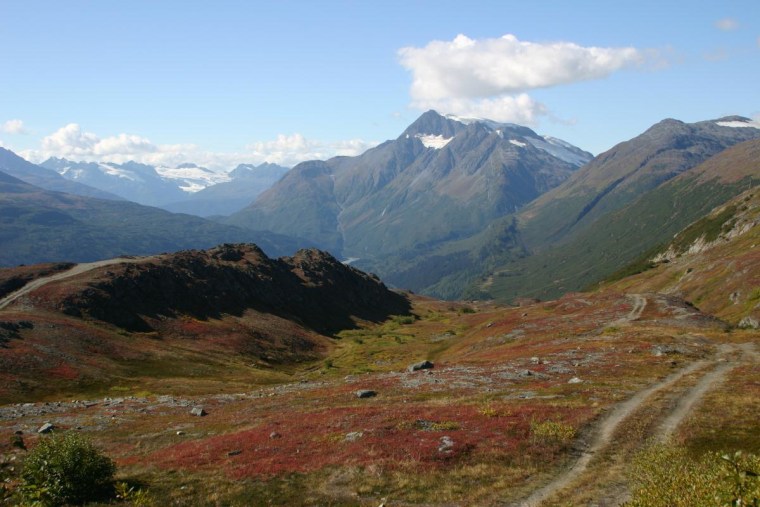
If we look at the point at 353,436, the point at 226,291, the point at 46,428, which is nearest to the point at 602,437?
the point at 353,436

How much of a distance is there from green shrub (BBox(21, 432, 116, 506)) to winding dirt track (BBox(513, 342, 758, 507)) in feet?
65.4

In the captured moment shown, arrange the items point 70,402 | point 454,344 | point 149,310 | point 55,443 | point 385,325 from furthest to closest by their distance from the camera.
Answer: point 385,325, point 454,344, point 149,310, point 70,402, point 55,443

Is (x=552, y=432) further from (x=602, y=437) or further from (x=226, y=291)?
(x=226, y=291)

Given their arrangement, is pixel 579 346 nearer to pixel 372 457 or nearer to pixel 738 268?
pixel 372 457

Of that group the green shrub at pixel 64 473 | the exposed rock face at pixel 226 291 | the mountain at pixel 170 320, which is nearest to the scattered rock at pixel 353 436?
the green shrub at pixel 64 473

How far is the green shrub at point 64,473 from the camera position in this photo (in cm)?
2342

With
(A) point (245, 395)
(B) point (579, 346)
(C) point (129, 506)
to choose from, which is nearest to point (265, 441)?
(C) point (129, 506)

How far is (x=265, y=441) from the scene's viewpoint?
120 ft

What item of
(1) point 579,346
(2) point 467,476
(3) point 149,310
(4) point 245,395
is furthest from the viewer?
(3) point 149,310

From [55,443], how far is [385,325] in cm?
14844

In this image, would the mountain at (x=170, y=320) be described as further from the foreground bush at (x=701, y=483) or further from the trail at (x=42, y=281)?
the foreground bush at (x=701, y=483)

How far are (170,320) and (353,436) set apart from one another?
298 ft

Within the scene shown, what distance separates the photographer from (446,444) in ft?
100

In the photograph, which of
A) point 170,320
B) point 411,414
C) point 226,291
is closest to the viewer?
point 411,414
